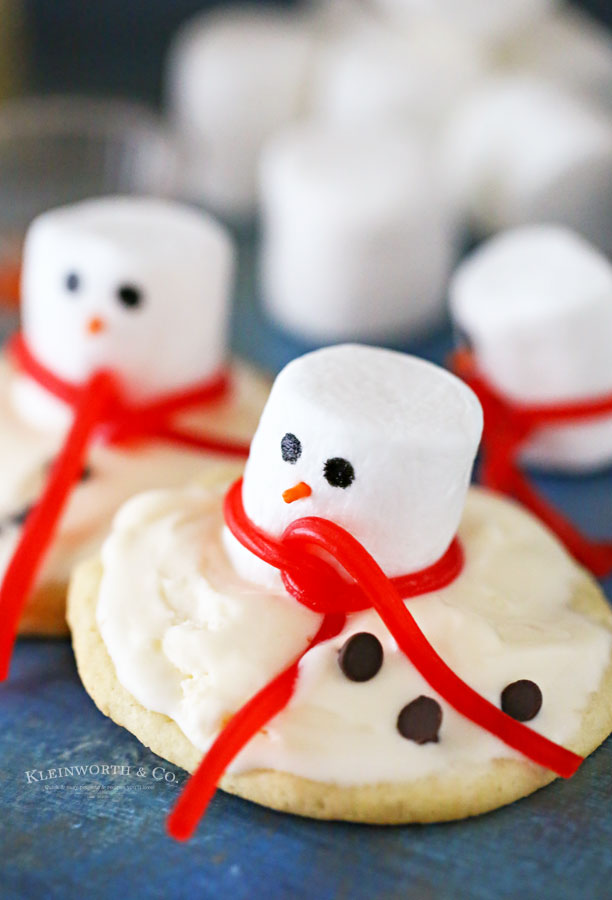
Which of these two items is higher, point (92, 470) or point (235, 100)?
point (235, 100)

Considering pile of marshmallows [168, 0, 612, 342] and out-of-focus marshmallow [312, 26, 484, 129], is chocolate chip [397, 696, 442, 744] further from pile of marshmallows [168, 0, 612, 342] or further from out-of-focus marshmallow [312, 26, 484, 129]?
out-of-focus marshmallow [312, 26, 484, 129]

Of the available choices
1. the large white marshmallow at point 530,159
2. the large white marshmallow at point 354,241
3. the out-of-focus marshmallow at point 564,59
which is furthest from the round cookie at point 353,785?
the out-of-focus marshmallow at point 564,59

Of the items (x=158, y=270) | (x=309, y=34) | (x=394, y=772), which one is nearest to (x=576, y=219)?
(x=309, y=34)

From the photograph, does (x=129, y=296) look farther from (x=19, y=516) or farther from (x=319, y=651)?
(x=319, y=651)

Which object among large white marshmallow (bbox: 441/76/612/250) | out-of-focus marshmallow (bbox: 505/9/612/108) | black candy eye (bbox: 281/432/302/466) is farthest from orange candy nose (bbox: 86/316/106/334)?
out-of-focus marshmallow (bbox: 505/9/612/108)

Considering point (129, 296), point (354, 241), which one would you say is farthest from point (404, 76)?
point (129, 296)

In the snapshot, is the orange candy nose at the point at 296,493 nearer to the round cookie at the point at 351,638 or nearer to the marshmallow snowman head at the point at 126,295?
the round cookie at the point at 351,638
